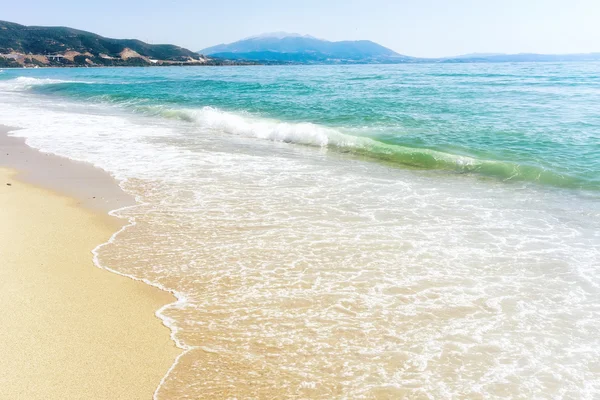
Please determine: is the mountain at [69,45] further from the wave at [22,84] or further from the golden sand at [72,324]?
the golden sand at [72,324]

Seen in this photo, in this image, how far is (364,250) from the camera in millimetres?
6082

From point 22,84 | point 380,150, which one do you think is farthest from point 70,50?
→ point 380,150

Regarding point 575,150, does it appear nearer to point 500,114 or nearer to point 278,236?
point 500,114

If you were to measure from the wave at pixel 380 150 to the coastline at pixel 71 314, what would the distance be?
744cm

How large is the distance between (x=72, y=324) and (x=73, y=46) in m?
152

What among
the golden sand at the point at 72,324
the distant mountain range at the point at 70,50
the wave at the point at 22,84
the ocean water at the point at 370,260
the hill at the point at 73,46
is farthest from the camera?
the hill at the point at 73,46

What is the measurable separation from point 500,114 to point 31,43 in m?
144

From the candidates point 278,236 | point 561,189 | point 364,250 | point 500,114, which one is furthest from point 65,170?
point 500,114

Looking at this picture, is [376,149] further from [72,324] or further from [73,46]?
[73,46]

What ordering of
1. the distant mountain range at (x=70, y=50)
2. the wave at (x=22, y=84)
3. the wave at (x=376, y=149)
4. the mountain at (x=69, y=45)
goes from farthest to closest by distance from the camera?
the mountain at (x=69, y=45), the distant mountain range at (x=70, y=50), the wave at (x=22, y=84), the wave at (x=376, y=149)

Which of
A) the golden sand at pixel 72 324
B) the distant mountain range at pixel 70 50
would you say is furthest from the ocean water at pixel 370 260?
the distant mountain range at pixel 70 50

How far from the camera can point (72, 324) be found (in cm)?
434

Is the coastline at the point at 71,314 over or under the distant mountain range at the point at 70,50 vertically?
under

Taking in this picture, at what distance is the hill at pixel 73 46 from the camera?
416 feet
